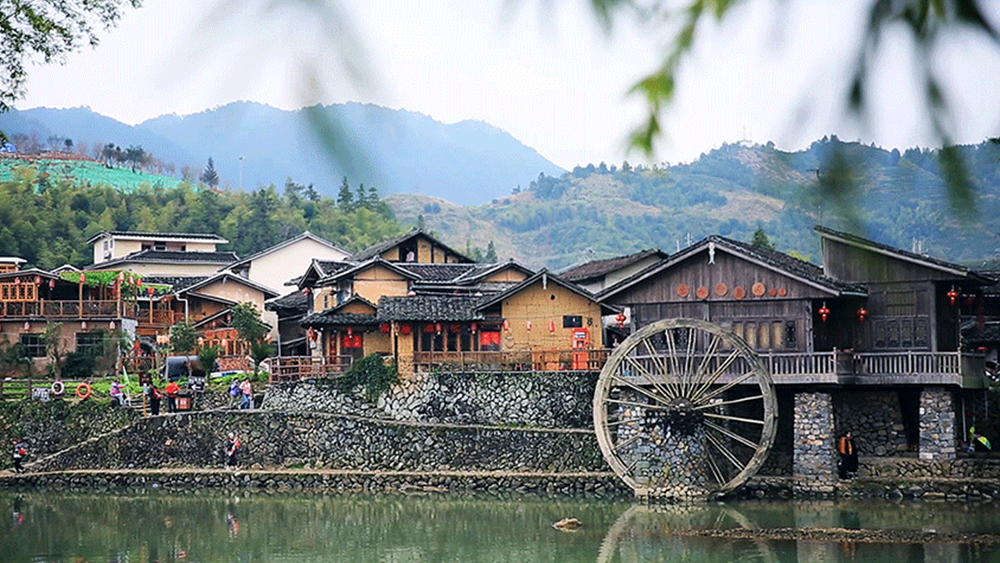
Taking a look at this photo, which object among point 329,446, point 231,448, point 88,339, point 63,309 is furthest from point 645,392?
point 63,309

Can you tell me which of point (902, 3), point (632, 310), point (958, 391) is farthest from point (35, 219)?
point (902, 3)

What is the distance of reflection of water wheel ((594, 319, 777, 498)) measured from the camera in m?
20.0

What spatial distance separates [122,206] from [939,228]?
48.2 metres

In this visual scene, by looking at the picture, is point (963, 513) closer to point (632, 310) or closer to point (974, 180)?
point (632, 310)

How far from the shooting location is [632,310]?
21.4 m

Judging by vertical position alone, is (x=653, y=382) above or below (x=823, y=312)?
below

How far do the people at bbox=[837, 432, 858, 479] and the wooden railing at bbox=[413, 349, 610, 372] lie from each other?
5.57 metres

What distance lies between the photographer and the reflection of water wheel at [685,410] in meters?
20.0

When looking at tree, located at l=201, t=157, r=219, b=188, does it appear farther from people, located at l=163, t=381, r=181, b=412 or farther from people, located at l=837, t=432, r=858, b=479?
people, located at l=163, t=381, r=181, b=412

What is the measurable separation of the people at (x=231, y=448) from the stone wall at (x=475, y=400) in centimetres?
105

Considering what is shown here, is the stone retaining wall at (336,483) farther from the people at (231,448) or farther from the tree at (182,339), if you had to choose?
the tree at (182,339)

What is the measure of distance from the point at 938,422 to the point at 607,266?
42.6ft

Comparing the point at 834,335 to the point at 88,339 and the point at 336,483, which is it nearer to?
the point at 336,483

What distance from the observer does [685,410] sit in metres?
20.3
